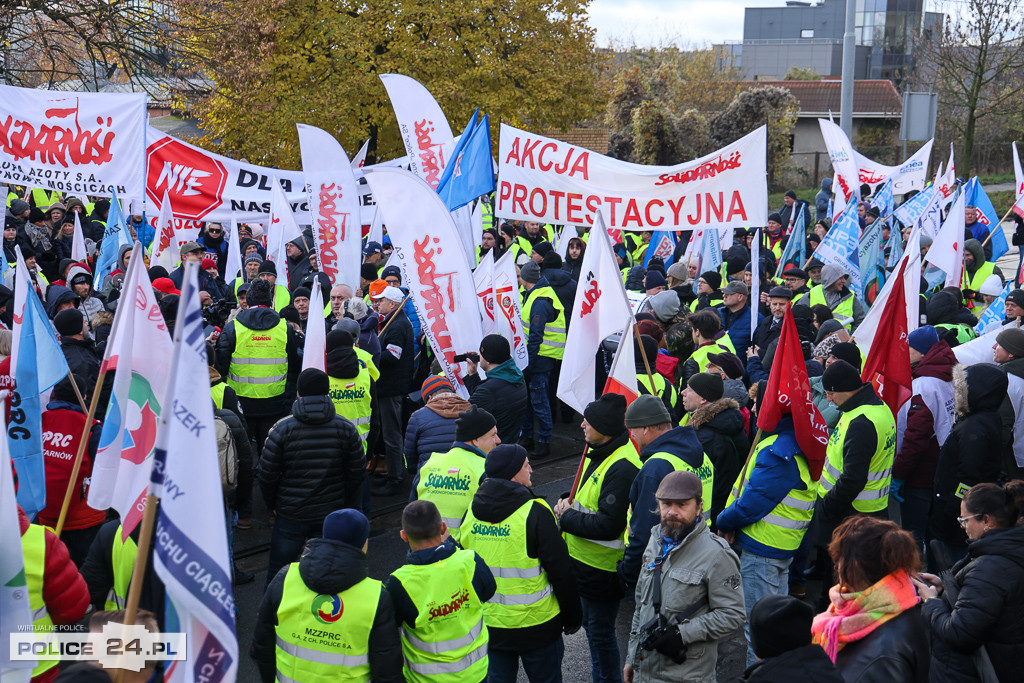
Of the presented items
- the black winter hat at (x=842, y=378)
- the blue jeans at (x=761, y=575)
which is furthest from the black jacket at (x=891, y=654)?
the black winter hat at (x=842, y=378)

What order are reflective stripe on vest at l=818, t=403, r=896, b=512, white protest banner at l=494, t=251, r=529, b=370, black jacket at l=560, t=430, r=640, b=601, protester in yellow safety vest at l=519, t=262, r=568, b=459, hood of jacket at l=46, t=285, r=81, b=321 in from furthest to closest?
protester in yellow safety vest at l=519, t=262, r=568, b=459, white protest banner at l=494, t=251, r=529, b=370, hood of jacket at l=46, t=285, r=81, b=321, reflective stripe on vest at l=818, t=403, r=896, b=512, black jacket at l=560, t=430, r=640, b=601

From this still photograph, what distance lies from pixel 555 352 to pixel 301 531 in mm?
4386

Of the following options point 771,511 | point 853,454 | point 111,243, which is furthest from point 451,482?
point 111,243

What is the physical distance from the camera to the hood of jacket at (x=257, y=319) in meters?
7.91

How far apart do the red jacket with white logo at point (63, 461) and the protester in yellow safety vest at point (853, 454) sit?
4516 mm

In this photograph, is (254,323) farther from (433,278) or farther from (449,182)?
(449,182)

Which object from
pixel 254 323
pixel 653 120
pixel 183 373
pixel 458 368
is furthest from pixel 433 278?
pixel 653 120

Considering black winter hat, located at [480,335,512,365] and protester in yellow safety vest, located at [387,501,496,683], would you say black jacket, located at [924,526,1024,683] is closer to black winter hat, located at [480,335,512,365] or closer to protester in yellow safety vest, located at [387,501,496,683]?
protester in yellow safety vest, located at [387,501,496,683]

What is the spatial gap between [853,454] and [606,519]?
5.52 ft

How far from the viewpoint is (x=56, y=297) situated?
8.98 meters

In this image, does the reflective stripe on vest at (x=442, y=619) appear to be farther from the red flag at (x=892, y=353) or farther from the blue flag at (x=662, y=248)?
the blue flag at (x=662, y=248)

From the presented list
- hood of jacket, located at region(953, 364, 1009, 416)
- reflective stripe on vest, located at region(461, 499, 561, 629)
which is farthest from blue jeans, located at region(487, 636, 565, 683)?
hood of jacket, located at region(953, 364, 1009, 416)

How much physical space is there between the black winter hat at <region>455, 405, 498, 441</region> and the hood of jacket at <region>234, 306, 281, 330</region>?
3009 mm

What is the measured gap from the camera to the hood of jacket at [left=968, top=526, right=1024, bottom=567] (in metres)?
4.05
